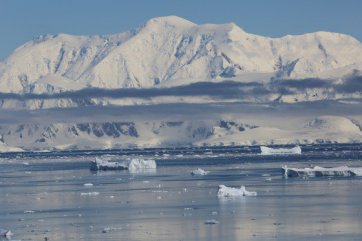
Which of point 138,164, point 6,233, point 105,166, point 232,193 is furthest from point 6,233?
point 138,164

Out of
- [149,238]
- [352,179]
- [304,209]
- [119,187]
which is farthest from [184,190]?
[149,238]

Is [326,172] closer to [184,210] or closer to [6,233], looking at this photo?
[184,210]

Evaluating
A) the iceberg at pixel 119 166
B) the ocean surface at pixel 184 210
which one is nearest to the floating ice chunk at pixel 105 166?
the iceberg at pixel 119 166

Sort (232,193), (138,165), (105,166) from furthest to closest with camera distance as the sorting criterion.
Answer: (138,165)
(105,166)
(232,193)

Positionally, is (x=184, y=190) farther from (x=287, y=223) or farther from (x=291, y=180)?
(x=287, y=223)

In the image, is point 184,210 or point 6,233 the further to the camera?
point 184,210

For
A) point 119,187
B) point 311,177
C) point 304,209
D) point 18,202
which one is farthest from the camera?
point 311,177

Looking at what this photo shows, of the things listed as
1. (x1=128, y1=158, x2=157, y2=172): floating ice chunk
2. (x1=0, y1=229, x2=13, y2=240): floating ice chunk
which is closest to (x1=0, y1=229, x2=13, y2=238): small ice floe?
(x1=0, y1=229, x2=13, y2=240): floating ice chunk

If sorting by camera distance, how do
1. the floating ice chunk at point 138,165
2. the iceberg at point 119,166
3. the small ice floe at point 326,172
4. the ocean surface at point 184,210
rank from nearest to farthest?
the ocean surface at point 184,210, the small ice floe at point 326,172, the floating ice chunk at point 138,165, the iceberg at point 119,166

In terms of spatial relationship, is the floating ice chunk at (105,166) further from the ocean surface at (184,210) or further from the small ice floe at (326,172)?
the small ice floe at (326,172)

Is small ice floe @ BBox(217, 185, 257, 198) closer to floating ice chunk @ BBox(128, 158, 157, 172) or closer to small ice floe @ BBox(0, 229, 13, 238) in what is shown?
small ice floe @ BBox(0, 229, 13, 238)

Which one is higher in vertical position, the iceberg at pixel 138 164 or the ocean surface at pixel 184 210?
the iceberg at pixel 138 164
